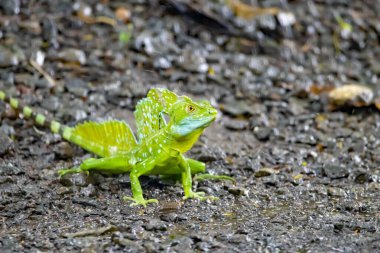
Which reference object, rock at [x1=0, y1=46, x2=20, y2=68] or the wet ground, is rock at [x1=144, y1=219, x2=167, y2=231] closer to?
the wet ground

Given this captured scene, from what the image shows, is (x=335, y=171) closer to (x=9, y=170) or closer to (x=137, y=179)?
(x=137, y=179)

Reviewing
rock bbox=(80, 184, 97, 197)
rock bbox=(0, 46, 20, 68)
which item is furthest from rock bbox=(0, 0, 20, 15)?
rock bbox=(80, 184, 97, 197)

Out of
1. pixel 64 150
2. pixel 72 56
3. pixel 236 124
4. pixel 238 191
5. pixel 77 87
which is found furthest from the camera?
pixel 72 56

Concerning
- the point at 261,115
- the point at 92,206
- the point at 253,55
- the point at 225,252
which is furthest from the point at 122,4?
the point at 225,252

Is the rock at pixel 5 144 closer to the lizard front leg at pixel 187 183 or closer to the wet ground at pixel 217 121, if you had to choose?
the wet ground at pixel 217 121

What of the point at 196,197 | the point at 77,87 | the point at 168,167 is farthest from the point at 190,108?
the point at 77,87

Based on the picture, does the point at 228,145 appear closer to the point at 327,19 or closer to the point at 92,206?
the point at 92,206

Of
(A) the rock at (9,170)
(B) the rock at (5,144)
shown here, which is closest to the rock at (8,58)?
(B) the rock at (5,144)
